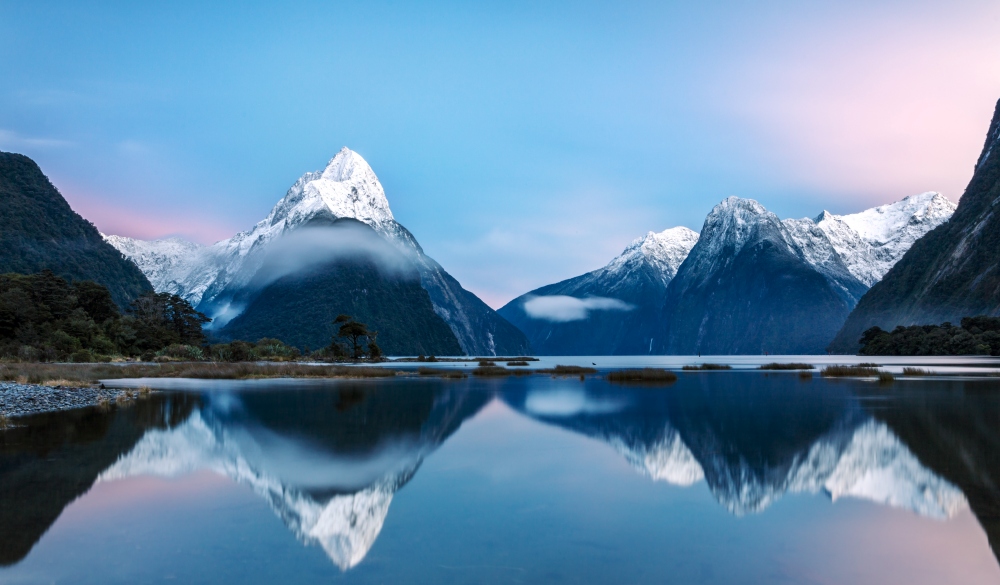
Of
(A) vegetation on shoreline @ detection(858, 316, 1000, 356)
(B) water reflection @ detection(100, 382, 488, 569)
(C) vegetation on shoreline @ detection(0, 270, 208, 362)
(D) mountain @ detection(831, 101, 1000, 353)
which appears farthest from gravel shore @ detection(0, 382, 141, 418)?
(D) mountain @ detection(831, 101, 1000, 353)

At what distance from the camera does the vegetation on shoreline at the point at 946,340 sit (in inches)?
5236

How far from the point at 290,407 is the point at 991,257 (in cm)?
18123

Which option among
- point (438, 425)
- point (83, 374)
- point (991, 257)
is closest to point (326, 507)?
point (438, 425)

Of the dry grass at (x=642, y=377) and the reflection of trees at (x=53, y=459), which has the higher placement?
the dry grass at (x=642, y=377)

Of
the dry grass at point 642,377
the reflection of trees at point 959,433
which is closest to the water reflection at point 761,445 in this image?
the reflection of trees at point 959,433

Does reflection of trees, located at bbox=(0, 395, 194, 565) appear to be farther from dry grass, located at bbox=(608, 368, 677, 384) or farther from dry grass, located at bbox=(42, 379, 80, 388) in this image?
dry grass, located at bbox=(608, 368, 677, 384)

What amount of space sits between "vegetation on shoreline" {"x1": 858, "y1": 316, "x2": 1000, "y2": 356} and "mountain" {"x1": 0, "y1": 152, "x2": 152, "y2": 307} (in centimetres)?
16537

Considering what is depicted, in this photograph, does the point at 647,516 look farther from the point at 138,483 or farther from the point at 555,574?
the point at 138,483

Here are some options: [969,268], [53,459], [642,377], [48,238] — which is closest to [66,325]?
[642,377]

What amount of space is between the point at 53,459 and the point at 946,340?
157342 mm

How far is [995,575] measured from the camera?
11844 mm

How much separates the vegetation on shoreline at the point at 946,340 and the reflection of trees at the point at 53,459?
472 feet

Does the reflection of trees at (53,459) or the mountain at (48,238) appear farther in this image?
the mountain at (48,238)

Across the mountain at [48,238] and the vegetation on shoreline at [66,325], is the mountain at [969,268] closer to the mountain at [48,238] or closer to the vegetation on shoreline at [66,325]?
the vegetation on shoreline at [66,325]
